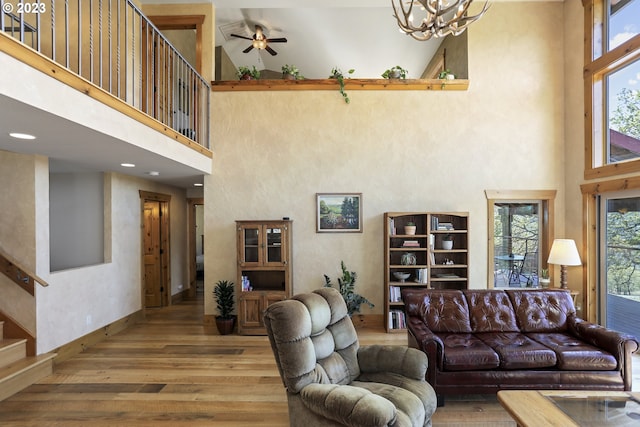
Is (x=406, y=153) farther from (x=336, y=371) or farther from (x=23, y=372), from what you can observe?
(x=23, y=372)

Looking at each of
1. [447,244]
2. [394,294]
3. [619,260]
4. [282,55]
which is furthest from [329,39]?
[619,260]

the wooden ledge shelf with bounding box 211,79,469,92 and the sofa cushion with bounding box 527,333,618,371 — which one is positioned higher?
the wooden ledge shelf with bounding box 211,79,469,92

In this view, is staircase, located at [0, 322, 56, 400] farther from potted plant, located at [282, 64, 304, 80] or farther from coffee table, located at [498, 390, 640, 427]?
potted plant, located at [282, 64, 304, 80]

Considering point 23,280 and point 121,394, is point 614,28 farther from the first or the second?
point 23,280

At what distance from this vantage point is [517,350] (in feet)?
9.46

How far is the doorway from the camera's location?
20.0 ft

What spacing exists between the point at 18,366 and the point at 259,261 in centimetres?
268

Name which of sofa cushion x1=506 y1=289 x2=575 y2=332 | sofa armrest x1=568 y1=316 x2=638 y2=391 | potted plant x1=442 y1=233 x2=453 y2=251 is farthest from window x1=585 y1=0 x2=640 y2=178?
sofa armrest x1=568 y1=316 x2=638 y2=391

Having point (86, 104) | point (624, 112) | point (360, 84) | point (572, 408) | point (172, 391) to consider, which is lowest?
point (172, 391)

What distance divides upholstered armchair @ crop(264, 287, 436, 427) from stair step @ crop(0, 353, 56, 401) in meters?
2.77

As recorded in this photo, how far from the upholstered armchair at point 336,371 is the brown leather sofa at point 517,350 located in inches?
20.8

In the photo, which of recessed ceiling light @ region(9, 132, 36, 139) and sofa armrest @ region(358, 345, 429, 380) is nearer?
sofa armrest @ region(358, 345, 429, 380)

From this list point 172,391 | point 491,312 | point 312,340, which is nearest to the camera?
point 312,340

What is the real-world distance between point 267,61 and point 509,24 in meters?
5.11
